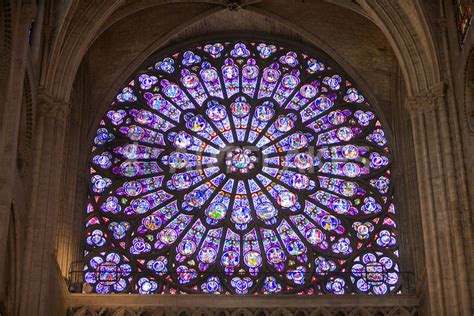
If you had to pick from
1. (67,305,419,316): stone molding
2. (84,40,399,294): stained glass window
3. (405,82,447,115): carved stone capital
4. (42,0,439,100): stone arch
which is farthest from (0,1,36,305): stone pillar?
(405,82,447,115): carved stone capital

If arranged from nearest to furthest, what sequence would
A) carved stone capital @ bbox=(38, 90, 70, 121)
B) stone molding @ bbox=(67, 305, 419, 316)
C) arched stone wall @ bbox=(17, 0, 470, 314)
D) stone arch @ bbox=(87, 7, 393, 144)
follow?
arched stone wall @ bbox=(17, 0, 470, 314) → carved stone capital @ bbox=(38, 90, 70, 121) → stone molding @ bbox=(67, 305, 419, 316) → stone arch @ bbox=(87, 7, 393, 144)

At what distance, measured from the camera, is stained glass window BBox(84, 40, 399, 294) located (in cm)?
2173

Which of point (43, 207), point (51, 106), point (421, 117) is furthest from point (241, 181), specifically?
point (43, 207)

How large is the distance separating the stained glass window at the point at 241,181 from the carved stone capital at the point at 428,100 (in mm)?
3147

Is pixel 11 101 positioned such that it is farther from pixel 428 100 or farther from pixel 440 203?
pixel 428 100

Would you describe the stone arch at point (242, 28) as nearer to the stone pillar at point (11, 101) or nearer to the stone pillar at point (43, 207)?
the stone pillar at point (43, 207)

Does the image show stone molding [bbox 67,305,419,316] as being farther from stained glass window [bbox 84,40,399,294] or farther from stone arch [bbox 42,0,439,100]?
stone arch [bbox 42,0,439,100]

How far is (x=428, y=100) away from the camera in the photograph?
19.9 meters

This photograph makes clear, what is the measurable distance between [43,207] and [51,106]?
198 cm

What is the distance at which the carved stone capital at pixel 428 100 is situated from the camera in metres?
19.7

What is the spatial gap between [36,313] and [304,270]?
587 cm

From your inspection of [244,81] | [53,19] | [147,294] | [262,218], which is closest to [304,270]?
[262,218]

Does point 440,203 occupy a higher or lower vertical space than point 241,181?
lower

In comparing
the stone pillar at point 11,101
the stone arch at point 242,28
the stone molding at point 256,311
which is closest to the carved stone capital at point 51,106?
the stone pillar at point 11,101
